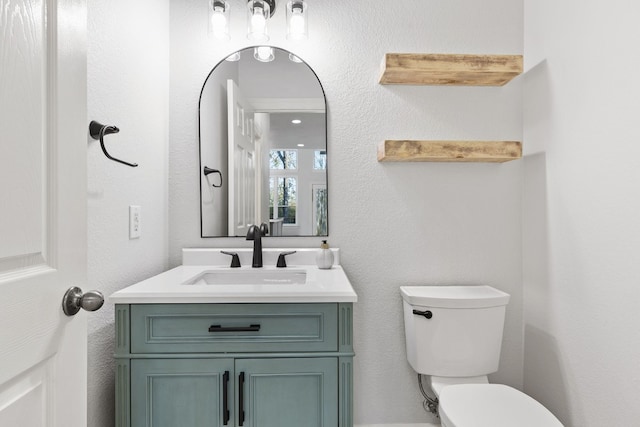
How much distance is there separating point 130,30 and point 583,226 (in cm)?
193

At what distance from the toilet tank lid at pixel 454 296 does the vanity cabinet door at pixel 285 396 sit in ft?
1.89

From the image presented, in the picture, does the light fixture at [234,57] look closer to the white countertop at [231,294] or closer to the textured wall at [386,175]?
the textured wall at [386,175]

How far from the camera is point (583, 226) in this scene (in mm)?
1474

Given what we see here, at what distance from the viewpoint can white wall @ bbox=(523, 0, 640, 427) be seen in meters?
1.27

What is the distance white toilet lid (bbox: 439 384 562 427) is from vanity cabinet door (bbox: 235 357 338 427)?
1.36 ft

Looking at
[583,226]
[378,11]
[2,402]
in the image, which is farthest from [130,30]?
[583,226]

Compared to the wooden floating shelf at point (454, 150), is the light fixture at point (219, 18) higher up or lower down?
higher up

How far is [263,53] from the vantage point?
6.07 ft

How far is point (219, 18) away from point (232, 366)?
1485 millimetres

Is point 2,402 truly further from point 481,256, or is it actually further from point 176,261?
point 481,256

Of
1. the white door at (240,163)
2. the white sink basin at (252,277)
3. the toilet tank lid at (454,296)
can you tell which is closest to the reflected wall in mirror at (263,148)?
the white door at (240,163)

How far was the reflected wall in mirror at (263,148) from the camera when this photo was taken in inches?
72.8

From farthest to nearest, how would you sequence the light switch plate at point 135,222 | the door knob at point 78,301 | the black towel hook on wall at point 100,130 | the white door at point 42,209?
1. the light switch plate at point 135,222
2. the black towel hook on wall at point 100,130
3. the door knob at point 78,301
4. the white door at point 42,209

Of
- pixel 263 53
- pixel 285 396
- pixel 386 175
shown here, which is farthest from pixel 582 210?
pixel 263 53
